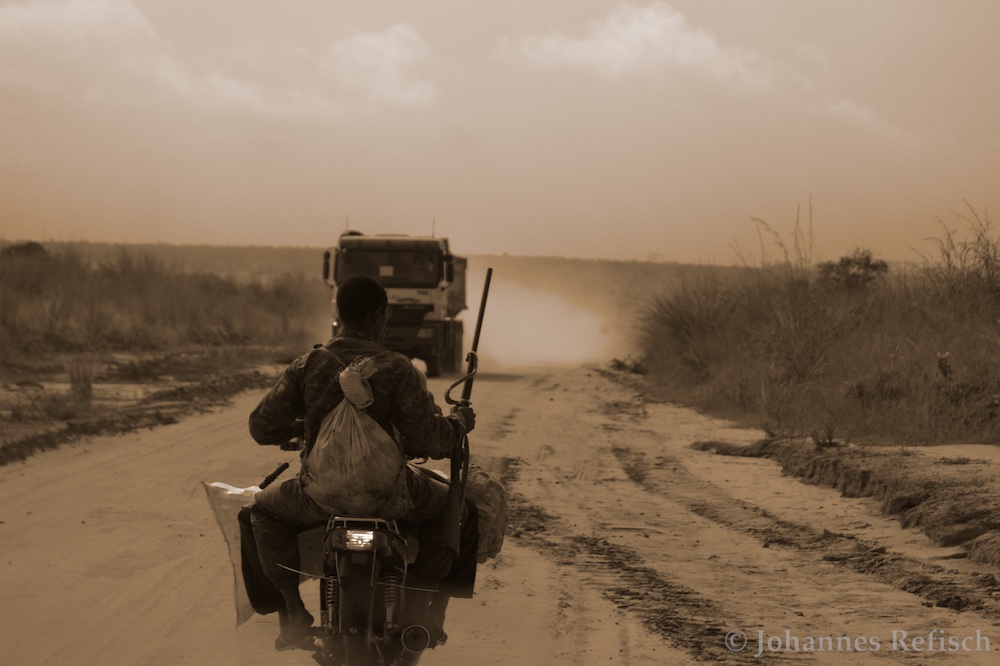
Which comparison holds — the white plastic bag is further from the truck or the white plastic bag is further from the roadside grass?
the truck

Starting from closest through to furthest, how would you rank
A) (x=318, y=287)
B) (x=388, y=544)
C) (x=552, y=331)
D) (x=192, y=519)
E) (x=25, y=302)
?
(x=388, y=544)
(x=192, y=519)
(x=25, y=302)
(x=552, y=331)
(x=318, y=287)

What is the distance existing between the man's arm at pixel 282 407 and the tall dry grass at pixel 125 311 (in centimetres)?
2195

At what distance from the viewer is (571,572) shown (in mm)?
7801

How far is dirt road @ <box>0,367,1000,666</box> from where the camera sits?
6.11m

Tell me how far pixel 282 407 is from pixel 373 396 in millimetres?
431

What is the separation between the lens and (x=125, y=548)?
827 cm

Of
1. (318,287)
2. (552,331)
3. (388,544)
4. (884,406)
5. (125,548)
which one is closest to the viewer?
(388,544)

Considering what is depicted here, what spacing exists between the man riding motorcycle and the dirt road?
40.3 inches

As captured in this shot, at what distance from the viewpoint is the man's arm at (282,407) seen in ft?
16.1

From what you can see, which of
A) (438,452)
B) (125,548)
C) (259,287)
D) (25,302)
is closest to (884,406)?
(125,548)

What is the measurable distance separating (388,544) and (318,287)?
2399 inches

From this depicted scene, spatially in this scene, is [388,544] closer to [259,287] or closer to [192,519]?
[192,519]

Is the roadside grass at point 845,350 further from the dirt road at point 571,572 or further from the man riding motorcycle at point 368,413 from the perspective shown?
the man riding motorcycle at point 368,413

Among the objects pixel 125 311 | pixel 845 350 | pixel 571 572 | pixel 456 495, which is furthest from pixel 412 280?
pixel 456 495
